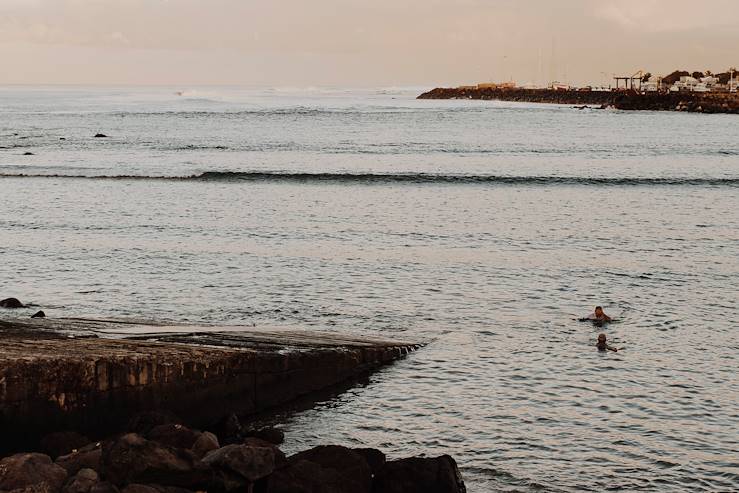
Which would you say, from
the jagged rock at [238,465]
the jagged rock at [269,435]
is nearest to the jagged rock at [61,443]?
the jagged rock at [238,465]

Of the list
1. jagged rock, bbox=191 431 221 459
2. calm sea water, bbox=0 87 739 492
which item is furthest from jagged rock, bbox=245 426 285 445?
jagged rock, bbox=191 431 221 459

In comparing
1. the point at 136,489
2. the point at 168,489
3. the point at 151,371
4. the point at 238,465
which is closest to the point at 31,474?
the point at 136,489

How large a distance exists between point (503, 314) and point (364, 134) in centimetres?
8447

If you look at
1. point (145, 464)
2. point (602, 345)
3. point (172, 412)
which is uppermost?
point (145, 464)

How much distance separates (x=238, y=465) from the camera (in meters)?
11.1

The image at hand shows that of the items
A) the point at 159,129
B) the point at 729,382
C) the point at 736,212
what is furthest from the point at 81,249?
the point at 159,129

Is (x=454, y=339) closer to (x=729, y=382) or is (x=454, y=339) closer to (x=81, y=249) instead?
(x=729, y=382)

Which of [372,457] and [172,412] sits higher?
[172,412]

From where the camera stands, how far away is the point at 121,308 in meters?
22.5

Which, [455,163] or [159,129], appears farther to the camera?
[159,129]

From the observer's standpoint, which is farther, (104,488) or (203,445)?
(203,445)

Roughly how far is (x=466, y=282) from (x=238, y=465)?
1537 centimetres

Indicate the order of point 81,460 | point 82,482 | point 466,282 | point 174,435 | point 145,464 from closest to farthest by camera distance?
point 82,482 < point 145,464 < point 81,460 < point 174,435 < point 466,282

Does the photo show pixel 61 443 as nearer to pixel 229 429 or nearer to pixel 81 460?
pixel 81 460
